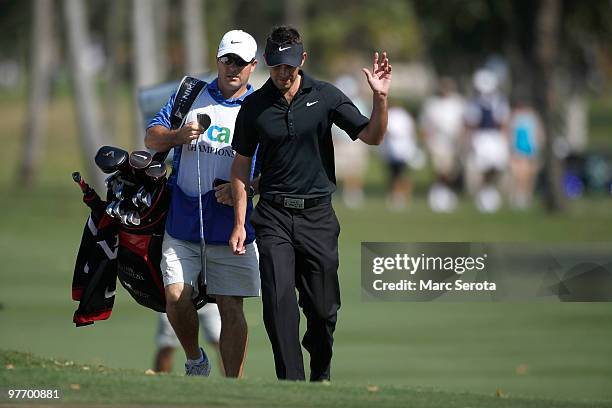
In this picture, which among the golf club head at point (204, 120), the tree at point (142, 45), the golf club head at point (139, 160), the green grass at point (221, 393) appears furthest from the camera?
the tree at point (142, 45)

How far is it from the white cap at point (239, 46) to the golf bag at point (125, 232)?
1.14 feet

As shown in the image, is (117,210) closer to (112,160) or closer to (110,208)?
(110,208)

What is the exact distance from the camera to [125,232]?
9969 millimetres

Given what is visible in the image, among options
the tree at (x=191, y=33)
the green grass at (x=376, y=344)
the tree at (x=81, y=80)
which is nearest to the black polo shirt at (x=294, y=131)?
the green grass at (x=376, y=344)

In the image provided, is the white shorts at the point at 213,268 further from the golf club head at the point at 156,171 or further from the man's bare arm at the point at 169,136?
the man's bare arm at the point at 169,136

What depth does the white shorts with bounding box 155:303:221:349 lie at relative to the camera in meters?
11.7

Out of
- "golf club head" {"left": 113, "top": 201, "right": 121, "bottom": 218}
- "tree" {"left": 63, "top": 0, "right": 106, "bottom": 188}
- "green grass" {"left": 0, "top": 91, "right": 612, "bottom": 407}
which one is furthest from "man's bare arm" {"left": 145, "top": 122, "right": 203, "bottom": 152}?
"tree" {"left": 63, "top": 0, "right": 106, "bottom": 188}

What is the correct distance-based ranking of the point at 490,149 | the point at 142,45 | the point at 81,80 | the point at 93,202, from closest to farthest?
1. the point at 93,202
2. the point at 490,149
3. the point at 142,45
4. the point at 81,80

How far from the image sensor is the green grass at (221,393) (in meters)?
8.13

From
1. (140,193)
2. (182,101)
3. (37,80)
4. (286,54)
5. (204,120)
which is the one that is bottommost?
(140,193)

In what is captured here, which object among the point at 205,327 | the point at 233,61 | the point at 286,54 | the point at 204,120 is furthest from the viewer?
the point at 205,327

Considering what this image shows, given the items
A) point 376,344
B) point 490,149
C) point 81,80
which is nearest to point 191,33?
point 81,80

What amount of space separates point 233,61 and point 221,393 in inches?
93.5

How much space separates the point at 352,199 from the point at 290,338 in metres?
22.5
